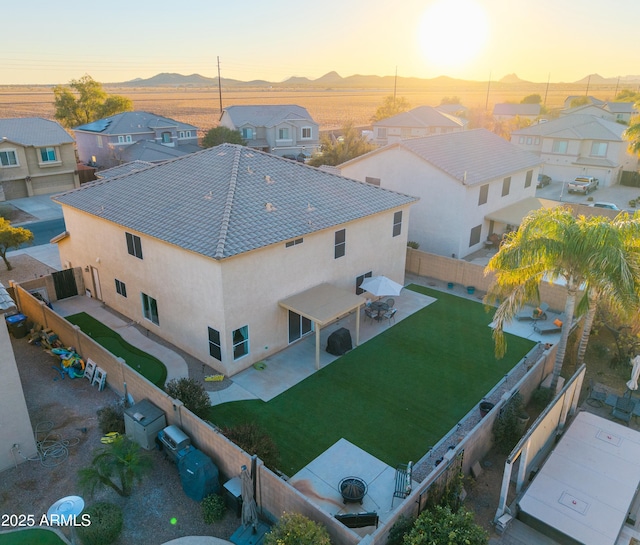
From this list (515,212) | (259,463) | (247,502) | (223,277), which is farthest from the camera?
(515,212)

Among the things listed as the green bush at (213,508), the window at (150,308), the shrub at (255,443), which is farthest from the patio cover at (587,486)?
the window at (150,308)

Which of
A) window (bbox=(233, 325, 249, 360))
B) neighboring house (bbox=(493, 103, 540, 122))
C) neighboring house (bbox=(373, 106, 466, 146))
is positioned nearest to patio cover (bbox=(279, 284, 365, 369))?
window (bbox=(233, 325, 249, 360))

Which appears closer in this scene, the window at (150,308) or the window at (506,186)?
the window at (150,308)

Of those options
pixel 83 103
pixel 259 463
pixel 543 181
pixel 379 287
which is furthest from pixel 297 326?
pixel 83 103

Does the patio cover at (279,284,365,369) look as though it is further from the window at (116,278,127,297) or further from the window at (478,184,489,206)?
the window at (478,184,489,206)

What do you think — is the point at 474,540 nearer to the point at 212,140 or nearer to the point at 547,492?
the point at 547,492

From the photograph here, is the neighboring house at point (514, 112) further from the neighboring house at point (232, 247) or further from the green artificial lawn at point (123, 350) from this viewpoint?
the green artificial lawn at point (123, 350)

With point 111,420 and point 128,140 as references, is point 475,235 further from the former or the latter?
point 128,140
